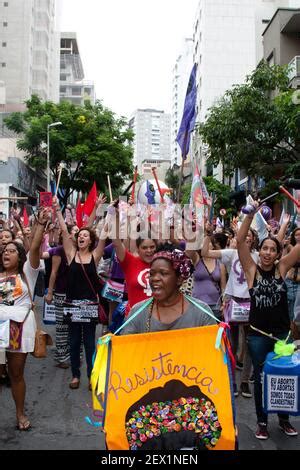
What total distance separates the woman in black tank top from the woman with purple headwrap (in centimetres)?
129

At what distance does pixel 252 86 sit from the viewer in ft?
55.4

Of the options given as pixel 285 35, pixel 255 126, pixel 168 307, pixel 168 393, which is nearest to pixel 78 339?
pixel 168 307

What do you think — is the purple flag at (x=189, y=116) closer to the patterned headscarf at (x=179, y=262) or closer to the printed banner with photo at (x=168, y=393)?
the patterned headscarf at (x=179, y=262)

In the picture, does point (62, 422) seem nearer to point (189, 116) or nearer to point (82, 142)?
point (189, 116)

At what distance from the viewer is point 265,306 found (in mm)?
4277

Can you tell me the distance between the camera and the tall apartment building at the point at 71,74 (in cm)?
8800

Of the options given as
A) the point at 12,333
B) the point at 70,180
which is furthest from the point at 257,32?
the point at 12,333

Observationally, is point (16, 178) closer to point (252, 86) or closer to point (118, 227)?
point (252, 86)

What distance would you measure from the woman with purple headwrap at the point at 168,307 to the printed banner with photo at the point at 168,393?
6.1 inches

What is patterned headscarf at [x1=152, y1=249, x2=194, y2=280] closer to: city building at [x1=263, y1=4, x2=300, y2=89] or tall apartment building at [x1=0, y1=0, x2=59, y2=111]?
city building at [x1=263, y1=4, x2=300, y2=89]

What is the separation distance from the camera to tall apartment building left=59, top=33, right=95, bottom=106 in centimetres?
8800

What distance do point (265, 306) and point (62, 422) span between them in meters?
2.13

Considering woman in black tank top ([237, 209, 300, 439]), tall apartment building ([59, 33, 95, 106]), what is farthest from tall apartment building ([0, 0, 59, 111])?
woman in black tank top ([237, 209, 300, 439])
